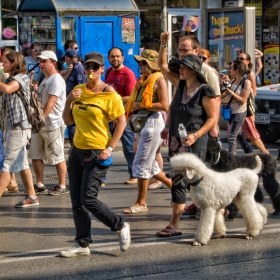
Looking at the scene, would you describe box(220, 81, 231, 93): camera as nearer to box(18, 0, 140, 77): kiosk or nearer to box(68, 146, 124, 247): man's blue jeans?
box(18, 0, 140, 77): kiosk

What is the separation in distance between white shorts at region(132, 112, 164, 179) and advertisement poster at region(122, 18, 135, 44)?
6746 mm

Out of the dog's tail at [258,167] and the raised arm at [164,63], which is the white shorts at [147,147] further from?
the dog's tail at [258,167]

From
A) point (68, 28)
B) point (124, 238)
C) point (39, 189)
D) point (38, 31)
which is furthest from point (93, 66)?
point (38, 31)

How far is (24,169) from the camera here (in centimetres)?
955

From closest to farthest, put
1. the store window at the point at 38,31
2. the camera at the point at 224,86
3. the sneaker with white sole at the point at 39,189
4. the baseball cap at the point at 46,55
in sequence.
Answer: the baseball cap at the point at 46,55 < the sneaker with white sole at the point at 39,189 < the camera at the point at 224,86 < the store window at the point at 38,31

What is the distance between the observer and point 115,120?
744cm

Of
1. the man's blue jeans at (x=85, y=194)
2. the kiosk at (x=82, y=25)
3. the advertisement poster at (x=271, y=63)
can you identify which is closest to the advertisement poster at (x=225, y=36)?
the kiosk at (x=82, y=25)

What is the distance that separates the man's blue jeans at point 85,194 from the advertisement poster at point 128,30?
8738 millimetres

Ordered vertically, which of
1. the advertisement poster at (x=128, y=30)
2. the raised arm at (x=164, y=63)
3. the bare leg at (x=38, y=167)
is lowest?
the bare leg at (x=38, y=167)

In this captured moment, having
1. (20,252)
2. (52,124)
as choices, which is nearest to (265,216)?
(20,252)

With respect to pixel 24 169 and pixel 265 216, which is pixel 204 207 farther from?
pixel 24 169

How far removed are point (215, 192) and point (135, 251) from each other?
941 mm

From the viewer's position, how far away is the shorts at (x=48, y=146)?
34.3 ft

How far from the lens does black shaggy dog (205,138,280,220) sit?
833 cm
